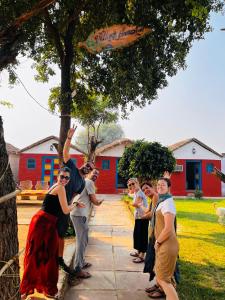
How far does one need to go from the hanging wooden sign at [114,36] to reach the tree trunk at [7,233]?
494 centimetres

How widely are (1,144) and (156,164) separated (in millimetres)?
12619

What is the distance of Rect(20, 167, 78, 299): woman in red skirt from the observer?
3.95m

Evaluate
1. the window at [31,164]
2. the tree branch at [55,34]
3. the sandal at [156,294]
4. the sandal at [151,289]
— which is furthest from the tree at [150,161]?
the window at [31,164]

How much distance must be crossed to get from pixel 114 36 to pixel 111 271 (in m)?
5.31

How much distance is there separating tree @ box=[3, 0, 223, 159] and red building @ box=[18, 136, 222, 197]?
51.7 ft

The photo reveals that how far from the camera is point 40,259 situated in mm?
3994

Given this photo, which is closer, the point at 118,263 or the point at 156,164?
the point at 118,263

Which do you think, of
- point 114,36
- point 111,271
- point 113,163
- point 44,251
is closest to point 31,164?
point 113,163

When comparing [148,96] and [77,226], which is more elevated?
[148,96]

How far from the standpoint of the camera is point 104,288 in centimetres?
493

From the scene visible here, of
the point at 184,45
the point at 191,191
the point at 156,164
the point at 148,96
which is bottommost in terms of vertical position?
the point at 191,191

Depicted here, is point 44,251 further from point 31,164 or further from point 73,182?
point 31,164

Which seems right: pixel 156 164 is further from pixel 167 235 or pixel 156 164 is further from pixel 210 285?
pixel 167 235

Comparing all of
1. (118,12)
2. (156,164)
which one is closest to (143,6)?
(118,12)
